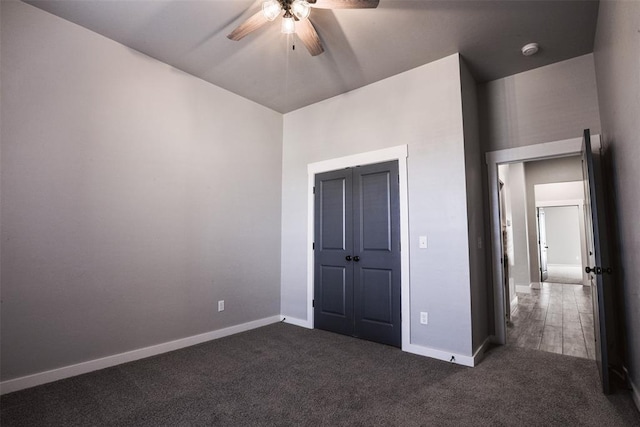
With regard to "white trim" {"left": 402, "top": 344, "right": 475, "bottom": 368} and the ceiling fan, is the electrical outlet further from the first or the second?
the ceiling fan

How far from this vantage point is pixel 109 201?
2.80 meters

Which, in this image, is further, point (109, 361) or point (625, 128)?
point (109, 361)

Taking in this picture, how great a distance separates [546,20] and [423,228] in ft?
6.79

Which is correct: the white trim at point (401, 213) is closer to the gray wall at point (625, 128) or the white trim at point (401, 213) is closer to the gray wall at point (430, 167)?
the gray wall at point (430, 167)

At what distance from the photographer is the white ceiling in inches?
96.7

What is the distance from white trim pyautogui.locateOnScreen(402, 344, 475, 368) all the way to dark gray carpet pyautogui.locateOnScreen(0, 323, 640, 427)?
0.27 feet

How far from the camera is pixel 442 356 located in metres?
2.91

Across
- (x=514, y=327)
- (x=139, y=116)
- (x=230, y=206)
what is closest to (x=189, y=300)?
(x=230, y=206)

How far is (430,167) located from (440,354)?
1.86 m

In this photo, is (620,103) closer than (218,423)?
No

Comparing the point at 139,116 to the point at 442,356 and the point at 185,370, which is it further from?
the point at 442,356

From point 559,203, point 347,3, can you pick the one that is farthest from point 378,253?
point 559,203

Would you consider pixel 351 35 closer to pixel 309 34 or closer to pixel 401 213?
pixel 309 34

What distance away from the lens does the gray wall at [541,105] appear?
3.04m
